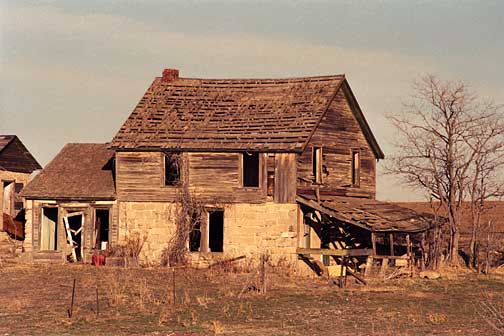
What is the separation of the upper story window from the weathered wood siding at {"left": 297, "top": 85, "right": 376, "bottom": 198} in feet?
0.57

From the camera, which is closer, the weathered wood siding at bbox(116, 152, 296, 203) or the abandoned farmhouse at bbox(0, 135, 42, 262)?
the weathered wood siding at bbox(116, 152, 296, 203)

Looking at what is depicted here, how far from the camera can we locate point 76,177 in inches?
1389

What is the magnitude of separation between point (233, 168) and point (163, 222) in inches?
136

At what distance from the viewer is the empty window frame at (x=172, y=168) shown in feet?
107

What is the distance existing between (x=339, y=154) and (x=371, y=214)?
14.3 feet

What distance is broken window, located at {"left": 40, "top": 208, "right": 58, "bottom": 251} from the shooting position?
3479 centimetres

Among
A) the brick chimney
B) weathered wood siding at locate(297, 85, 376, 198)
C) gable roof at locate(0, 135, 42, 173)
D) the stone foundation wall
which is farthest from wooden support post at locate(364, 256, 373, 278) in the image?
gable roof at locate(0, 135, 42, 173)

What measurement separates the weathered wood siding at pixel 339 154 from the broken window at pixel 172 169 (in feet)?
15.6

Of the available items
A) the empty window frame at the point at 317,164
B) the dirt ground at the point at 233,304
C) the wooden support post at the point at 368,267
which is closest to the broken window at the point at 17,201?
the dirt ground at the point at 233,304

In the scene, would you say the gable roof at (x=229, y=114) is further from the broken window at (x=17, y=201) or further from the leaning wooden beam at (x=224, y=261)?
the broken window at (x=17, y=201)

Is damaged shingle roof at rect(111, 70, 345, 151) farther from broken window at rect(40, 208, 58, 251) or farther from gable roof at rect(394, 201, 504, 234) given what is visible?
gable roof at rect(394, 201, 504, 234)

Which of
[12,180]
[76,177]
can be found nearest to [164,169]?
[76,177]

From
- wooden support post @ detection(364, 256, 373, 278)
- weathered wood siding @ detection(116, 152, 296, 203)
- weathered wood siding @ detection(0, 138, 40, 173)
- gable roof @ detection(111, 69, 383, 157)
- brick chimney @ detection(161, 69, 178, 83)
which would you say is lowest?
wooden support post @ detection(364, 256, 373, 278)

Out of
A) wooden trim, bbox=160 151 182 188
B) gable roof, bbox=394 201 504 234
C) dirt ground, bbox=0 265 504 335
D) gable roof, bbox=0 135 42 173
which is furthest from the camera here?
gable roof, bbox=394 201 504 234
